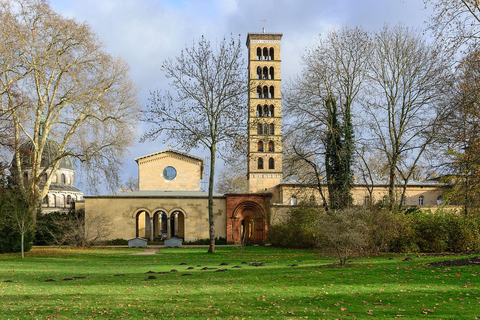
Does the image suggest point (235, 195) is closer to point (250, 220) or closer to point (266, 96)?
point (250, 220)

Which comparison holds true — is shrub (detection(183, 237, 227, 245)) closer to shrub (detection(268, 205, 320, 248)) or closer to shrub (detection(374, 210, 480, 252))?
shrub (detection(268, 205, 320, 248))

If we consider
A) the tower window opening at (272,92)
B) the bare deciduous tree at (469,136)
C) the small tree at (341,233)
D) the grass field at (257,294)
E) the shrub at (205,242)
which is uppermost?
the tower window opening at (272,92)

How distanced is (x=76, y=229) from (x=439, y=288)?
28599 mm

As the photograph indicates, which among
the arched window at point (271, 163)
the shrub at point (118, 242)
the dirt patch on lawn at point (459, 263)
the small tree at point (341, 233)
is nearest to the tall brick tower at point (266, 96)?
the arched window at point (271, 163)

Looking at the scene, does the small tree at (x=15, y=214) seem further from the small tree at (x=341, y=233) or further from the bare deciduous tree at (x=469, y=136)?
→ the bare deciduous tree at (x=469, y=136)

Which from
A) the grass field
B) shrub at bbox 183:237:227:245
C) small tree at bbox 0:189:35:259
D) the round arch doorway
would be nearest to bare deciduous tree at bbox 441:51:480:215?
the grass field

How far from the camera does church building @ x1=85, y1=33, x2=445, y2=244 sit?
4106 cm

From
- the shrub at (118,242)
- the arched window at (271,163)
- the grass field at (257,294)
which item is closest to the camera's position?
the grass field at (257,294)

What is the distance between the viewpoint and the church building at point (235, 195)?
1617 inches

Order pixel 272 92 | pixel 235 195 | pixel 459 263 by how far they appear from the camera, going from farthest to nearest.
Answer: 1. pixel 272 92
2. pixel 235 195
3. pixel 459 263

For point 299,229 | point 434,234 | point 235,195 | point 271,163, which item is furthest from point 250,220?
point 434,234

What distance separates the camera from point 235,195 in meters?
41.2

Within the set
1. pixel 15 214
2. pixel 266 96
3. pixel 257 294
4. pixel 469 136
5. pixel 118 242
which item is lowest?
pixel 118 242

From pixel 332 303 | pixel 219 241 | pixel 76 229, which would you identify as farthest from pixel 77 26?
pixel 332 303
